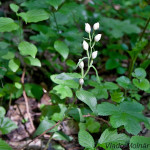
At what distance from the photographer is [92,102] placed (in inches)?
49.6

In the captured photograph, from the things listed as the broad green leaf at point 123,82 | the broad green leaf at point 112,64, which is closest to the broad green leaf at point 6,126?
the broad green leaf at point 123,82

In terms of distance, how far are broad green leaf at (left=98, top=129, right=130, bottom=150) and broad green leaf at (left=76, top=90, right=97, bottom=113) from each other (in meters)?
0.19

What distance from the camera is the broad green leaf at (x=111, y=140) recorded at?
1.19 m

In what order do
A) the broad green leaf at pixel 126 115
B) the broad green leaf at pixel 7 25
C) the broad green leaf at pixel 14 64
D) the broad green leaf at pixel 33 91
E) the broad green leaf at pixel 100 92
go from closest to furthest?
the broad green leaf at pixel 126 115 < the broad green leaf at pixel 7 25 < the broad green leaf at pixel 100 92 < the broad green leaf at pixel 14 64 < the broad green leaf at pixel 33 91

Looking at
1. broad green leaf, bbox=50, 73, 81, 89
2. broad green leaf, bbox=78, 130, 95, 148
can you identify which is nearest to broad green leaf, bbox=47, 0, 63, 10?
broad green leaf, bbox=50, 73, 81, 89

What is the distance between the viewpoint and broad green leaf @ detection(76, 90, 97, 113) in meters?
1.20

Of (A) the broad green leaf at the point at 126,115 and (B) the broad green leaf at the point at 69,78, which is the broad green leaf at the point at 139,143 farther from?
(B) the broad green leaf at the point at 69,78

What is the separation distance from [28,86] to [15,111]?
305 millimetres

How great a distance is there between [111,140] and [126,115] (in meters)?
0.20

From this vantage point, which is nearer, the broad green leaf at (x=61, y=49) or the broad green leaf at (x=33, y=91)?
the broad green leaf at (x=61, y=49)

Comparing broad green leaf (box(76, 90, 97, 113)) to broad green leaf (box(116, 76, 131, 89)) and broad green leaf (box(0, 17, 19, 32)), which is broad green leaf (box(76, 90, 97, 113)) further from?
broad green leaf (box(0, 17, 19, 32))

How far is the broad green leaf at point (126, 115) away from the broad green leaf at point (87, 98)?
4 cm

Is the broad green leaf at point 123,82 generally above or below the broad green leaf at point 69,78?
below

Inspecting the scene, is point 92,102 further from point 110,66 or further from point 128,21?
point 128,21
